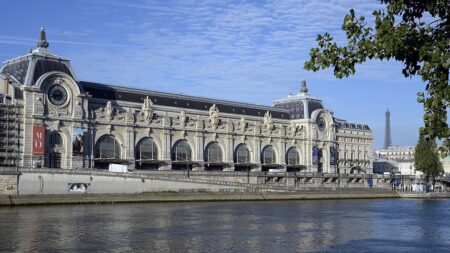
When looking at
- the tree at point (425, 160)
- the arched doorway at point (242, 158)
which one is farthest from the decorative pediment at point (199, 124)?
the tree at point (425, 160)

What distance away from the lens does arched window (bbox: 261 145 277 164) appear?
128 meters

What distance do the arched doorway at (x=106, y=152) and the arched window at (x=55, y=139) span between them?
6.59m

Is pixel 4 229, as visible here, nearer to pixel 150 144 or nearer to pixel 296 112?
pixel 150 144

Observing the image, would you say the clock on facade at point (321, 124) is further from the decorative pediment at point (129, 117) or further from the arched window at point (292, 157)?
the decorative pediment at point (129, 117)

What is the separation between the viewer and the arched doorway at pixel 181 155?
111 metres

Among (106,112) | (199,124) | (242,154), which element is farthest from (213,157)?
(106,112)

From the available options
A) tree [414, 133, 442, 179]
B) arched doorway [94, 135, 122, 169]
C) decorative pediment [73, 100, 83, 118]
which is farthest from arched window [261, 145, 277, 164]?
decorative pediment [73, 100, 83, 118]

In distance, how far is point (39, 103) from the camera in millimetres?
92875

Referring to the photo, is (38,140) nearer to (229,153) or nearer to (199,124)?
(199,124)

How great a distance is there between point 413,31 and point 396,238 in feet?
97.1

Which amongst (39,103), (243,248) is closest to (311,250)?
(243,248)

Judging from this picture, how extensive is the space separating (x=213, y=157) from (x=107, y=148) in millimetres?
24020

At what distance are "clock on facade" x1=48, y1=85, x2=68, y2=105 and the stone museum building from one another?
15 cm

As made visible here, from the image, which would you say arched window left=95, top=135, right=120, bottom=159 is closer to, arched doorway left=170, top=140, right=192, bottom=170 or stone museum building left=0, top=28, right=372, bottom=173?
stone museum building left=0, top=28, right=372, bottom=173
